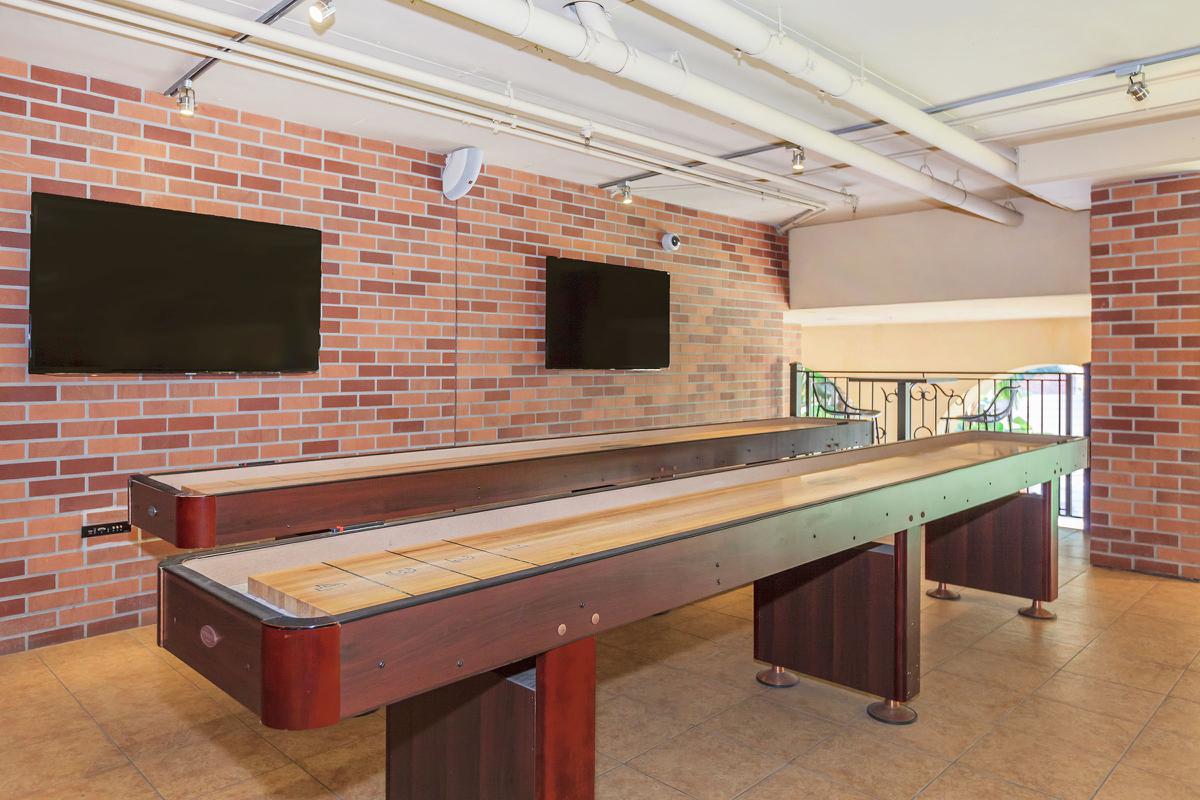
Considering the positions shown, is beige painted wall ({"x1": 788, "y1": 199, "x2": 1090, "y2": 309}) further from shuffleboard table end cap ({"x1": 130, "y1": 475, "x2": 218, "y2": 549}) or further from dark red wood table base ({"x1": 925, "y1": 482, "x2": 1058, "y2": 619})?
shuffleboard table end cap ({"x1": 130, "y1": 475, "x2": 218, "y2": 549})

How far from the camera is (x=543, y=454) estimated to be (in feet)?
11.3

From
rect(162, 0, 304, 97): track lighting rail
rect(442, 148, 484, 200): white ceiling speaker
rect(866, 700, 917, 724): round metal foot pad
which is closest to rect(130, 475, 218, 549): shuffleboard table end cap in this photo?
rect(162, 0, 304, 97): track lighting rail

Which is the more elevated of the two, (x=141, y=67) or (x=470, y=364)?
(x=141, y=67)

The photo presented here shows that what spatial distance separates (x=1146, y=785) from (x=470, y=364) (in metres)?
3.71

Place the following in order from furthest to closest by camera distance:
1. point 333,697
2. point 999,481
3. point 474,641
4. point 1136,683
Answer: point 999,481
point 1136,683
point 474,641
point 333,697

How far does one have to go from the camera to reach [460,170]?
453 centimetres

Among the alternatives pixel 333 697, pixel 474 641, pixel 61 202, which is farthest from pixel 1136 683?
pixel 61 202

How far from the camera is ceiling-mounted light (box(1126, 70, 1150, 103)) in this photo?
134 inches

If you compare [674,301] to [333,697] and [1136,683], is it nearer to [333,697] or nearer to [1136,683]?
[1136,683]

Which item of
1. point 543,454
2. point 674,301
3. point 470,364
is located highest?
point 674,301

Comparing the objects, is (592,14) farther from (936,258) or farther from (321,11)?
(936,258)

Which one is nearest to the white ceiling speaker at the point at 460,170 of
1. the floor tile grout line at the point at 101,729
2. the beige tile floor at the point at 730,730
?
the beige tile floor at the point at 730,730

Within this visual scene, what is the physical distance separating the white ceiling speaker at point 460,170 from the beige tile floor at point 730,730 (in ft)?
8.51

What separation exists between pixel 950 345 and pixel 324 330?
10.4 meters
